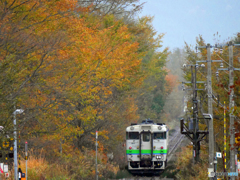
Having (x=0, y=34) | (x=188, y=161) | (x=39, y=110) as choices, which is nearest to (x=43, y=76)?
(x=39, y=110)

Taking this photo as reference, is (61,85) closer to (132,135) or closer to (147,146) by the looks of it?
(132,135)

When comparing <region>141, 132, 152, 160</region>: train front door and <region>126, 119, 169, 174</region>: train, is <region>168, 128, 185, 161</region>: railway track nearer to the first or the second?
<region>126, 119, 169, 174</region>: train

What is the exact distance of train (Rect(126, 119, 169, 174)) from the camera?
25862 millimetres

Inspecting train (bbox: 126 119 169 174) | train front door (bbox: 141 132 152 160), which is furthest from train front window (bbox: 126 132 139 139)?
train front door (bbox: 141 132 152 160)

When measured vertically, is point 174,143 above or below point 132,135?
below

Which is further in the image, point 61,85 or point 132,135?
point 132,135

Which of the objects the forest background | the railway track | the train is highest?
the forest background

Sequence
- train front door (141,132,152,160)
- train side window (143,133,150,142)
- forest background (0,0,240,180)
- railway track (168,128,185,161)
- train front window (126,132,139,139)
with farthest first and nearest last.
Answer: railway track (168,128,185,161) < train front window (126,132,139,139) < train side window (143,133,150,142) < train front door (141,132,152,160) < forest background (0,0,240,180)

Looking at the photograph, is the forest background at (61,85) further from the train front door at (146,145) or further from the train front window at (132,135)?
the train front door at (146,145)

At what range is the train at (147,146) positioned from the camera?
25862 mm

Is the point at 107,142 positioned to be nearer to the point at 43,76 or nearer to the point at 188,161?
the point at 188,161

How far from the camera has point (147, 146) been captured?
25969 millimetres

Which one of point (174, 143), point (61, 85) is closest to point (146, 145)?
point (61, 85)

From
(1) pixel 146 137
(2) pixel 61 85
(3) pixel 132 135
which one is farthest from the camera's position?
(3) pixel 132 135
